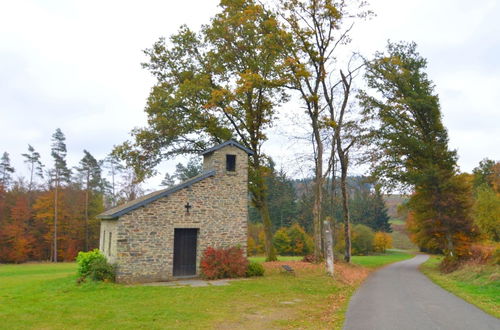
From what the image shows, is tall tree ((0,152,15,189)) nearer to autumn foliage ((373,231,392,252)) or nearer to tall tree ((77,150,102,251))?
tall tree ((77,150,102,251))

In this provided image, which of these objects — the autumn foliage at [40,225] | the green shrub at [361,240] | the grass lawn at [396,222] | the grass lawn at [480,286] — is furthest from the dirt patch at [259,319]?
the grass lawn at [396,222]

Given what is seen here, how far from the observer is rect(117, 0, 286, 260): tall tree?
2300 cm

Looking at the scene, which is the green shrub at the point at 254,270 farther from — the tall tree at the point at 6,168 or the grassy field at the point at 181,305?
the tall tree at the point at 6,168

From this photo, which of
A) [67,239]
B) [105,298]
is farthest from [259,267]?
[67,239]

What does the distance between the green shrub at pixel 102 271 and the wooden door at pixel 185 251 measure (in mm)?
2971

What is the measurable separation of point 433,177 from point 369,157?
14.7ft

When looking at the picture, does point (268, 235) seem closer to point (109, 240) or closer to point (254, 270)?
point (254, 270)

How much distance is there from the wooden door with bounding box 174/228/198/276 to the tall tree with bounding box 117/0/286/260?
789 cm

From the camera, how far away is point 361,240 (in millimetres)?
54531

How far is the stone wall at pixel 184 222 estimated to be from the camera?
52.3 ft

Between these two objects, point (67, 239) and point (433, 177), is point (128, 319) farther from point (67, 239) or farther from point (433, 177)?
point (67, 239)

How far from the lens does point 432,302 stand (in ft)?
40.2

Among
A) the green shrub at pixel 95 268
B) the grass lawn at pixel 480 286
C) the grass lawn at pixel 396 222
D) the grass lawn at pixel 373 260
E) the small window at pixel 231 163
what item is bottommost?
the grass lawn at pixel 373 260

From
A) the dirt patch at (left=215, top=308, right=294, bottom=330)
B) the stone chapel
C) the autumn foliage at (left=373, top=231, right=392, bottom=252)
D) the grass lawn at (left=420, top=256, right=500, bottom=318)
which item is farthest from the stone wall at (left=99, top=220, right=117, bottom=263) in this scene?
the autumn foliage at (left=373, top=231, right=392, bottom=252)
